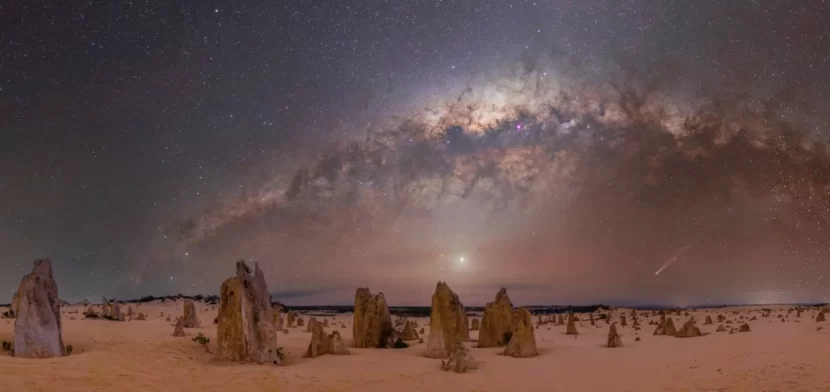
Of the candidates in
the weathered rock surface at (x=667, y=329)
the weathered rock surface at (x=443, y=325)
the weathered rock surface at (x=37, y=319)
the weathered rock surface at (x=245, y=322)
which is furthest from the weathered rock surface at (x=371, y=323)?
the weathered rock surface at (x=667, y=329)

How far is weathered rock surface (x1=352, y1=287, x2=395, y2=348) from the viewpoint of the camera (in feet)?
87.1

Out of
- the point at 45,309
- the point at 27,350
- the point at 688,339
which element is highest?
the point at 45,309

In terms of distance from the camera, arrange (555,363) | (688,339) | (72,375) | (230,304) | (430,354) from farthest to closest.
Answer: (688,339) < (430,354) < (555,363) < (230,304) < (72,375)

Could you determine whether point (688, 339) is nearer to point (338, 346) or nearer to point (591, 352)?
point (591, 352)

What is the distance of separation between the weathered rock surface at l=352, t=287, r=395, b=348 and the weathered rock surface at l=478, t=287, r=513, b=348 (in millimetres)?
4797

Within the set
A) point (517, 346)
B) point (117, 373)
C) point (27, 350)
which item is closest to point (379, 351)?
point (517, 346)

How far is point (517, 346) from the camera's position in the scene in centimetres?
2400

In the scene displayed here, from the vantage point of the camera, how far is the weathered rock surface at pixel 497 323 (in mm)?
27734

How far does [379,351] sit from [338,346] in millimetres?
2932

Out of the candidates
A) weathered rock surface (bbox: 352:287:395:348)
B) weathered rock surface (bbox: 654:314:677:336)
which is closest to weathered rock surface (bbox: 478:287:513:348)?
weathered rock surface (bbox: 352:287:395:348)

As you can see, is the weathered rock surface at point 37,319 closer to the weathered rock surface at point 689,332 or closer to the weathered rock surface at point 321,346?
the weathered rock surface at point 321,346

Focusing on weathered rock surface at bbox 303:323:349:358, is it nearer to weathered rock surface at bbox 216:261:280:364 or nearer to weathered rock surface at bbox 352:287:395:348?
weathered rock surface at bbox 216:261:280:364

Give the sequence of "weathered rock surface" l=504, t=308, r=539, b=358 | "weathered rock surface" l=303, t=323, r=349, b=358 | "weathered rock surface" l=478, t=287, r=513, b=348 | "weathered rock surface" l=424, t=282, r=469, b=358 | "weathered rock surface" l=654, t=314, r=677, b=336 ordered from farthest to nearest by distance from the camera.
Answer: "weathered rock surface" l=654, t=314, r=677, b=336, "weathered rock surface" l=478, t=287, r=513, b=348, "weathered rock surface" l=504, t=308, r=539, b=358, "weathered rock surface" l=424, t=282, r=469, b=358, "weathered rock surface" l=303, t=323, r=349, b=358

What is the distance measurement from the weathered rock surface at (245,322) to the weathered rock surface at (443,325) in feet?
22.8
